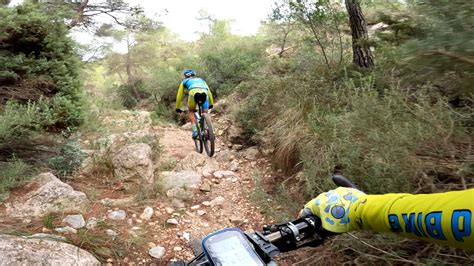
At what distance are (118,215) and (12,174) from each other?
1417mm

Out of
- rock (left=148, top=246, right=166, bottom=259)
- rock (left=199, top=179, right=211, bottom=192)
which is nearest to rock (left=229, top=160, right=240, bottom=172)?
rock (left=199, top=179, right=211, bottom=192)

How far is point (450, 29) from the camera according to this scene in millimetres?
1404

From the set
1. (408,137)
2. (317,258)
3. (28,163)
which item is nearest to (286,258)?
(317,258)

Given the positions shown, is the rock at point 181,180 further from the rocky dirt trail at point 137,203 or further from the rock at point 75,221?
the rock at point 75,221

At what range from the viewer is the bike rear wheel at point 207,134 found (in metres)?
6.45

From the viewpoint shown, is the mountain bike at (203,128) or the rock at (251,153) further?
the mountain bike at (203,128)

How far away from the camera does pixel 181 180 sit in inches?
207

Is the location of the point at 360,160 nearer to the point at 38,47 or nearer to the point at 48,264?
the point at 48,264

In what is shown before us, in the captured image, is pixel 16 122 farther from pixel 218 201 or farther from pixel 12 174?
pixel 218 201

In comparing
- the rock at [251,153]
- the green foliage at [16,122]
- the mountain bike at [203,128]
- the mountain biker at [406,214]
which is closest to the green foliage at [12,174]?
the green foliage at [16,122]

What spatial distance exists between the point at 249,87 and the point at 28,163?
17.4ft

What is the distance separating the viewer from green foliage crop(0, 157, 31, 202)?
13.1 ft

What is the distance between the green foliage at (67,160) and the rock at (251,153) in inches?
108

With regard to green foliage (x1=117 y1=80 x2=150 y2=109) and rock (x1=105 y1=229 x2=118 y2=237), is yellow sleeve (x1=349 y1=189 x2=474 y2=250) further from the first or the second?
green foliage (x1=117 y1=80 x2=150 y2=109)
